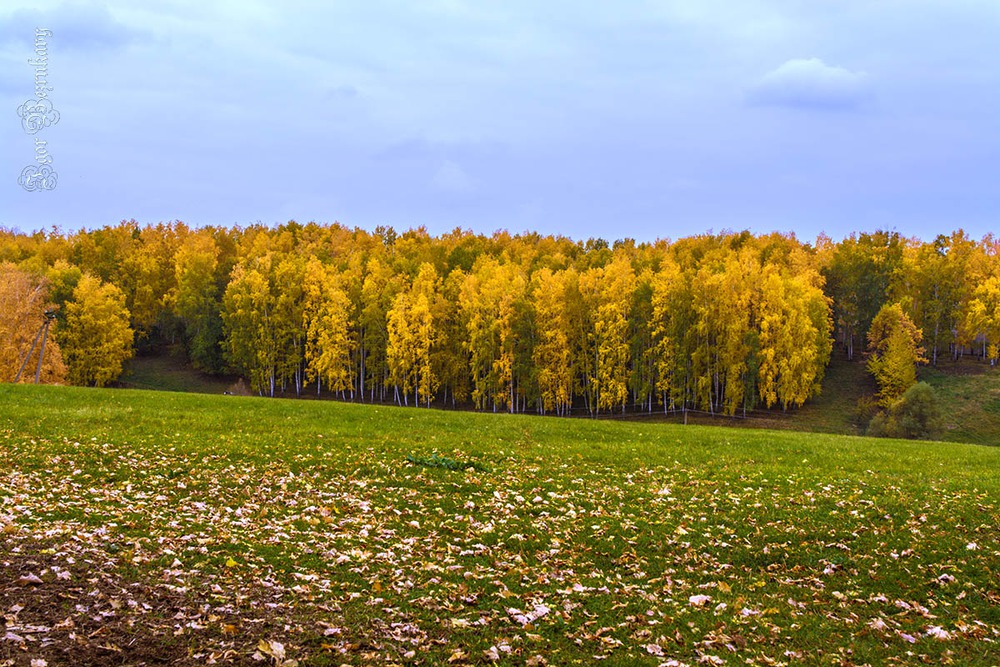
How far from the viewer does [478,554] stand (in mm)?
13266

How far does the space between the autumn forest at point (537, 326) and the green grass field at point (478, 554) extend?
165ft

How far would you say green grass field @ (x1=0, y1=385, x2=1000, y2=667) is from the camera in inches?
371

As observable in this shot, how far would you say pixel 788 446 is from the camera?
26.9m

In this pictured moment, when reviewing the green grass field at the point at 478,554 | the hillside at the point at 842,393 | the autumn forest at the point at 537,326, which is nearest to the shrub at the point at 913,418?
the hillside at the point at 842,393

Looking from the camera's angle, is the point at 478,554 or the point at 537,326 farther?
the point at 537,326

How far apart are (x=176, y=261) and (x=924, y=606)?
119m

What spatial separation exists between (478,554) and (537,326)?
202 ft

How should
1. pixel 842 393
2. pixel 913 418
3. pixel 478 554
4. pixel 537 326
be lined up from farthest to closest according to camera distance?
pixel 842 393
pixel 537 326
pixel 913 418
pixel 478 554

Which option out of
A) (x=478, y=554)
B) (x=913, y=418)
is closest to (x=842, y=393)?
(x=913, y=418)

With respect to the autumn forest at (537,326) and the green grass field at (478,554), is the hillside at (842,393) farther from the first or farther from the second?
the green grass field at (478,554)

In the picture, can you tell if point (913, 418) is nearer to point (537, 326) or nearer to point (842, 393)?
point (842, 393)

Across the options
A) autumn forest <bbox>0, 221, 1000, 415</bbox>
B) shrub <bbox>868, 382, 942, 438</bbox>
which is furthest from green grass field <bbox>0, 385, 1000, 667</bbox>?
autumn forest <bbox>0, 221, 1000, 415</bbox>

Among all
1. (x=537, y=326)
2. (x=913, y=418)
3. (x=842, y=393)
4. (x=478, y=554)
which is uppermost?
(x=537, y=326)

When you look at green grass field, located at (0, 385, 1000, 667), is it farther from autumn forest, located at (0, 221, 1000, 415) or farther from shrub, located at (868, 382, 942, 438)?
autumn forest, located at (0, 221, 1000, 415)
